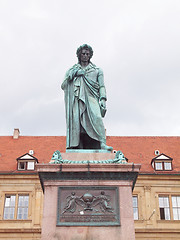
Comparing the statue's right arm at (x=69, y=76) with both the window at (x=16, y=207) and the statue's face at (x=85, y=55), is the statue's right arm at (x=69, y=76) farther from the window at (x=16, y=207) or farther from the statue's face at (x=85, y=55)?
the window at (x=16, y=207)

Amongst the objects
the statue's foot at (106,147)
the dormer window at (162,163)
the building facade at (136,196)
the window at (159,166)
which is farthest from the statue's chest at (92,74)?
the window at (159,166)

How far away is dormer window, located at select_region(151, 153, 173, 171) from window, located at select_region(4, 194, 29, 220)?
36.2 feet

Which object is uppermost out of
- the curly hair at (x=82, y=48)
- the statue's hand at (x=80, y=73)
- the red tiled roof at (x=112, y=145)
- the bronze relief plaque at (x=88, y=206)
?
the red tiled roof at (x=112, y=145)

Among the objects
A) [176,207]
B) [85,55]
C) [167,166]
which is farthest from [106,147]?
[167,166]

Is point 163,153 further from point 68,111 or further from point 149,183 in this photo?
point 68,111

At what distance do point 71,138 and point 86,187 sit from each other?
163 cm

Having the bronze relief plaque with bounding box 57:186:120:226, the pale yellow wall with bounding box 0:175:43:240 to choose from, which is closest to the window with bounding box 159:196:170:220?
the pale yellow wall with bounding box 0:175:43:240

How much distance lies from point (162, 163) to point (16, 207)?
12.5 m

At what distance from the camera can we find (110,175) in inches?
279

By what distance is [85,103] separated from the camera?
28.5 feet

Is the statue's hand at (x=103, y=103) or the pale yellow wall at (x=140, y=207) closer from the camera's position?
the statue's hand at (x=103, y=103)

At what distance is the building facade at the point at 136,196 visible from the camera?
29266mm

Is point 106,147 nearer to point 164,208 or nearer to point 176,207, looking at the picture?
point 164,208

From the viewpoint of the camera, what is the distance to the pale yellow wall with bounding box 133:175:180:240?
1152 inches
